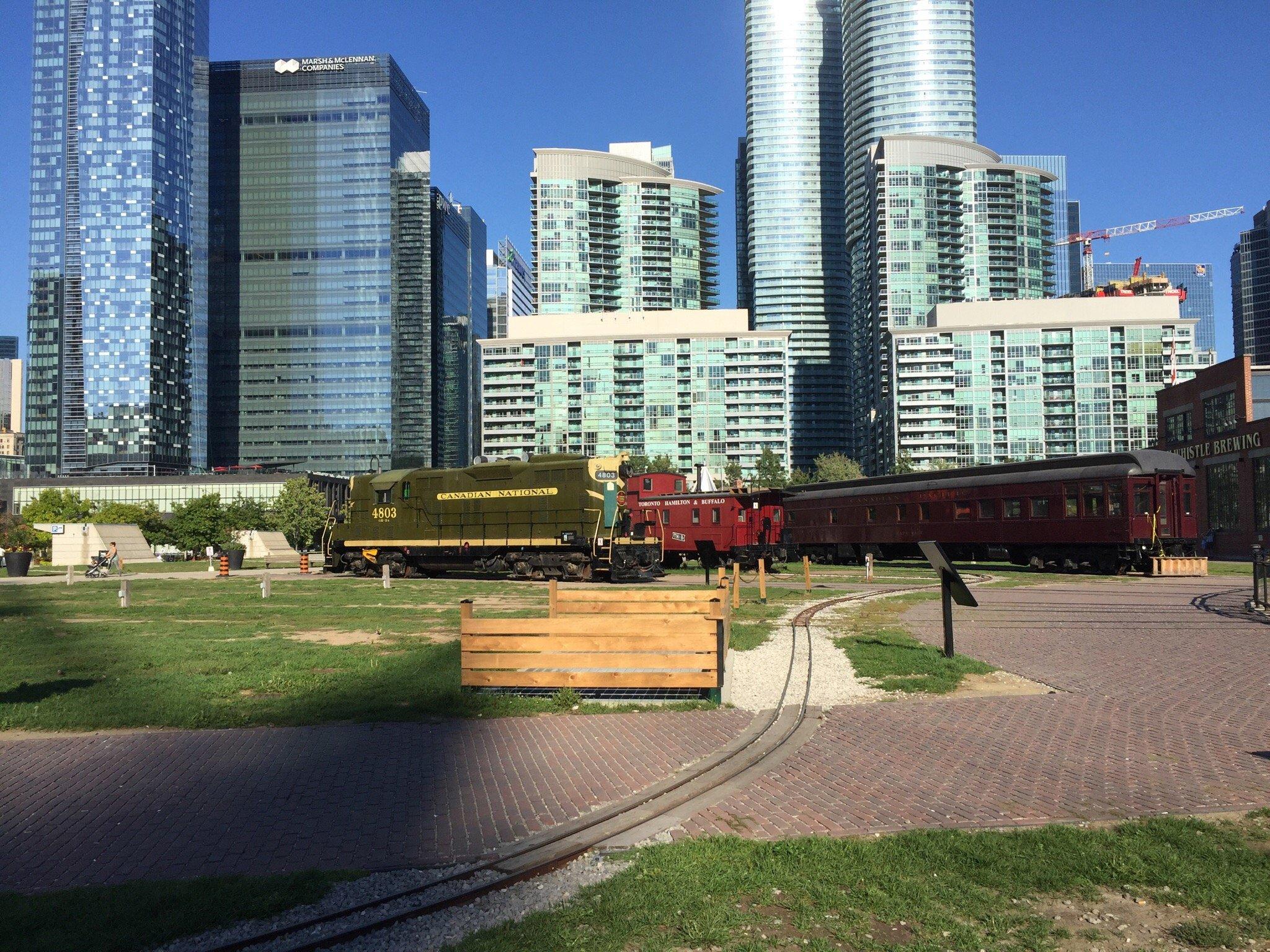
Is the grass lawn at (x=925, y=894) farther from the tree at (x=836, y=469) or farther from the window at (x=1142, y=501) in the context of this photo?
the tree at (x=836, y=469)

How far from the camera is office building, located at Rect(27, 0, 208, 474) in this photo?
550 feet

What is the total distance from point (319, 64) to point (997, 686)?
20994 centimetres

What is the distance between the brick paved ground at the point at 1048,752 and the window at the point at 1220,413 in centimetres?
4773

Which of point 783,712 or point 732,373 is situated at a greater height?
point 732,373

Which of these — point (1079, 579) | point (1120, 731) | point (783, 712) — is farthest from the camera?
point (1079, 579)

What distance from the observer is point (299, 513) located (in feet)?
310

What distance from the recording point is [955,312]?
144375 mm

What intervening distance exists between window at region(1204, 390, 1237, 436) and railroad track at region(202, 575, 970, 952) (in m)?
55.9

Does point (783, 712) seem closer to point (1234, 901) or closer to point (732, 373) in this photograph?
point (1234, 901)

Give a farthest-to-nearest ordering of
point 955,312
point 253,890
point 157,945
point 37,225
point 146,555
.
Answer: point 37,225
point 955,312
point 146,555
point 253,890
point 157,945

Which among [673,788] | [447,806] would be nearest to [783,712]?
[673,788]

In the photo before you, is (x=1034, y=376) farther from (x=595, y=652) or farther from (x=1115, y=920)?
(x=1115, y=920)

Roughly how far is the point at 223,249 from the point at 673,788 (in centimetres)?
20810

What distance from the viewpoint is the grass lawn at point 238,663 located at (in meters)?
10.4
